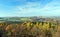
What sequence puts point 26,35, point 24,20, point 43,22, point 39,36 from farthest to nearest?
point 24,20
point 43,22
point 26,35
point 39,36

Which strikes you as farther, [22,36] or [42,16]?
[42,16]

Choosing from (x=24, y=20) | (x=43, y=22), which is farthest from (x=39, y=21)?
(x=24, y=20)

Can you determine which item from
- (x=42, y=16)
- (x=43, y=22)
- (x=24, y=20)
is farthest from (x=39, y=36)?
(x=24, y=20)

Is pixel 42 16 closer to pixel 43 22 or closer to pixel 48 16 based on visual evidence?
pixel 48 16

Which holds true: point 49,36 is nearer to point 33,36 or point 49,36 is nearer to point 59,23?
point 33,36

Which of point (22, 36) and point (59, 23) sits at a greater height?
point (59, 23)

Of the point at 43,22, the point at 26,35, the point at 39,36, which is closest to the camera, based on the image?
the point at 39,36
